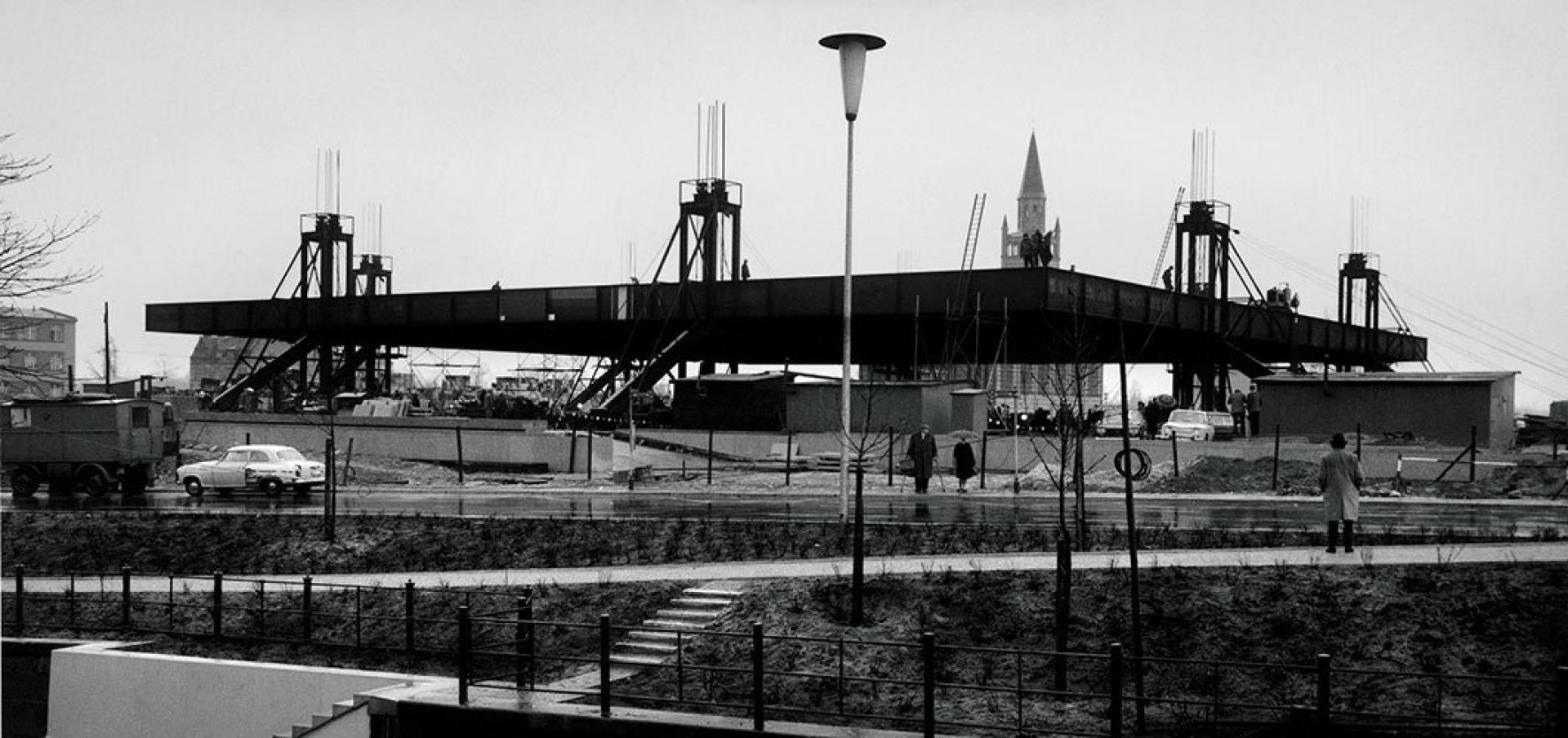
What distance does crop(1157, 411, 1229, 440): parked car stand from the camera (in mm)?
49188

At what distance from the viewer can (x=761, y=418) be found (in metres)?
51.9

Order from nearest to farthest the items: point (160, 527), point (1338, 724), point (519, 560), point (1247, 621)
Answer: point (1338, 724), point (1247, 621), point (519, 560), point (160, 527)

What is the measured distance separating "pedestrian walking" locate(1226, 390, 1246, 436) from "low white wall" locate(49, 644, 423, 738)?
36277 millimetres

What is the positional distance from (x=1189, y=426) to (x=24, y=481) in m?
35.2

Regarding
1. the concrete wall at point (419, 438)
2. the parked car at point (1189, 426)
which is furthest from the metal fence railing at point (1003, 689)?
the parked car at point (1189, 426)

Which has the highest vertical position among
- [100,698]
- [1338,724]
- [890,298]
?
[890,298]

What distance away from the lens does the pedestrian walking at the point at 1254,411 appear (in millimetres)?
45294

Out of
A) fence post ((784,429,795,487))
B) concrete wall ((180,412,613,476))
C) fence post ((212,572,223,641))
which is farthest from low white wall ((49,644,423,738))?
concrete wall ((180,412,613,476))

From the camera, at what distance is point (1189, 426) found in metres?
50.3

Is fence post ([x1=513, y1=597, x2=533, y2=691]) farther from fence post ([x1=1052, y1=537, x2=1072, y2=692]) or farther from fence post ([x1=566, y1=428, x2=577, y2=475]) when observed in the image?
fence post ([x1=566, y1=428, x2=577, y2=475])

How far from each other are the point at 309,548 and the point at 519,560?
15.4ft

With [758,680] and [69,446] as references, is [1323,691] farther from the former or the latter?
[69,446]

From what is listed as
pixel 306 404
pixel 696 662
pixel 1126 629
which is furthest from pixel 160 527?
pixel 306 404

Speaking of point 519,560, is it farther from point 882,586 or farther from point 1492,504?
point 1492,504
